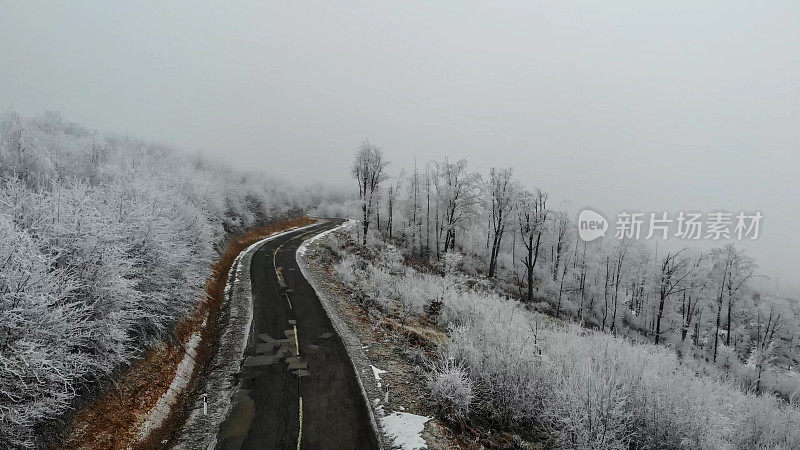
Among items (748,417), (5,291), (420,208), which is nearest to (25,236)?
(5,291)

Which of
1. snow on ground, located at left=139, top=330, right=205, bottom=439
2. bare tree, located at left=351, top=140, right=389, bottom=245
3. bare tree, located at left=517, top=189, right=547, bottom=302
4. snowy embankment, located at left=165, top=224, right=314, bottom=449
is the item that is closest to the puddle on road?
snowy embankment, located at left=165, top=224, right=314, bottom=449

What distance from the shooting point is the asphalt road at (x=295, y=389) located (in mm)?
9820

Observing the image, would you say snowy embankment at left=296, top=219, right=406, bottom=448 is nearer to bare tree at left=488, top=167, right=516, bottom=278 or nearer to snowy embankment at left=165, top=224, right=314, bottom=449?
snowy embankment at left=165, top=224, right=314, bottom=449

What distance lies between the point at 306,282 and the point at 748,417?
22.0m

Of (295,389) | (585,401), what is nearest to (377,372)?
(295,389)

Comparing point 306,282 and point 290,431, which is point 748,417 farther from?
point 306,282

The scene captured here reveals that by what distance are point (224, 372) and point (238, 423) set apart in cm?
341

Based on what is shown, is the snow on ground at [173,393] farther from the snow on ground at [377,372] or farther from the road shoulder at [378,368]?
the snow on ground at [377,372]

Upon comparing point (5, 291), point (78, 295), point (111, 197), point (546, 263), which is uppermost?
point (111, 197)

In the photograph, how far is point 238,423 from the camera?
10297mm

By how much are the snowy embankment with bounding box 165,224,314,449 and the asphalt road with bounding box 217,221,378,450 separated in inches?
13.6

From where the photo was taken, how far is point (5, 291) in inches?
288

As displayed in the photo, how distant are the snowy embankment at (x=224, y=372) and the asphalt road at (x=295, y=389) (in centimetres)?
35

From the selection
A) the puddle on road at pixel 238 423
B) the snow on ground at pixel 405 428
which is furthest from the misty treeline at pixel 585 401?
the puddle on road at pixel 238 423
